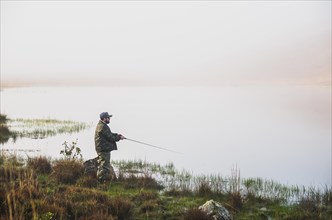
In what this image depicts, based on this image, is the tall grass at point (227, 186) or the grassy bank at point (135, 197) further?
the tall grass at point (227, 186)

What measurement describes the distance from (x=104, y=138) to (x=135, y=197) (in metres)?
2.17

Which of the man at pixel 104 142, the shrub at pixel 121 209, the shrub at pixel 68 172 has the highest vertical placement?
the man at pixel 104 142

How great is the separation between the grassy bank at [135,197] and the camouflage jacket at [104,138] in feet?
3.33

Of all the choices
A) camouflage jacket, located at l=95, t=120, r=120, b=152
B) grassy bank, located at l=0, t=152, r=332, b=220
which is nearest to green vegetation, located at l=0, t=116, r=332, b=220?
grassy bank, located at l=0, t=152, r=332, b=220

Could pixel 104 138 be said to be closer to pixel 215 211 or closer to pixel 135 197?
pixel 135 197

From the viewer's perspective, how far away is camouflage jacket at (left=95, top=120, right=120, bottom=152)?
1085cm

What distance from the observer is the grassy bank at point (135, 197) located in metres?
7.15

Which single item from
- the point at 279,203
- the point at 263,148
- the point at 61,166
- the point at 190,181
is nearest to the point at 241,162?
the point at 263,148

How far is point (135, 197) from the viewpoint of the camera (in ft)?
32.0

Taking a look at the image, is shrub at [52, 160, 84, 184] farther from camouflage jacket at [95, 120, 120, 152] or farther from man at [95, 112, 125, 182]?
camouflage jacket at [95, 120, 120, 152]

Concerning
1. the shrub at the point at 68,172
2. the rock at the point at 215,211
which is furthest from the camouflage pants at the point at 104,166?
the rock at the point at 215,211

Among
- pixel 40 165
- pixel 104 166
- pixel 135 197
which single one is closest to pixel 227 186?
pixel 135 197

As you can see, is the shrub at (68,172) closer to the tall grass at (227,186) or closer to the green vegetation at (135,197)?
the green vegetation at (135,197)

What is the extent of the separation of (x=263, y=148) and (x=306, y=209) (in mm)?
15965
